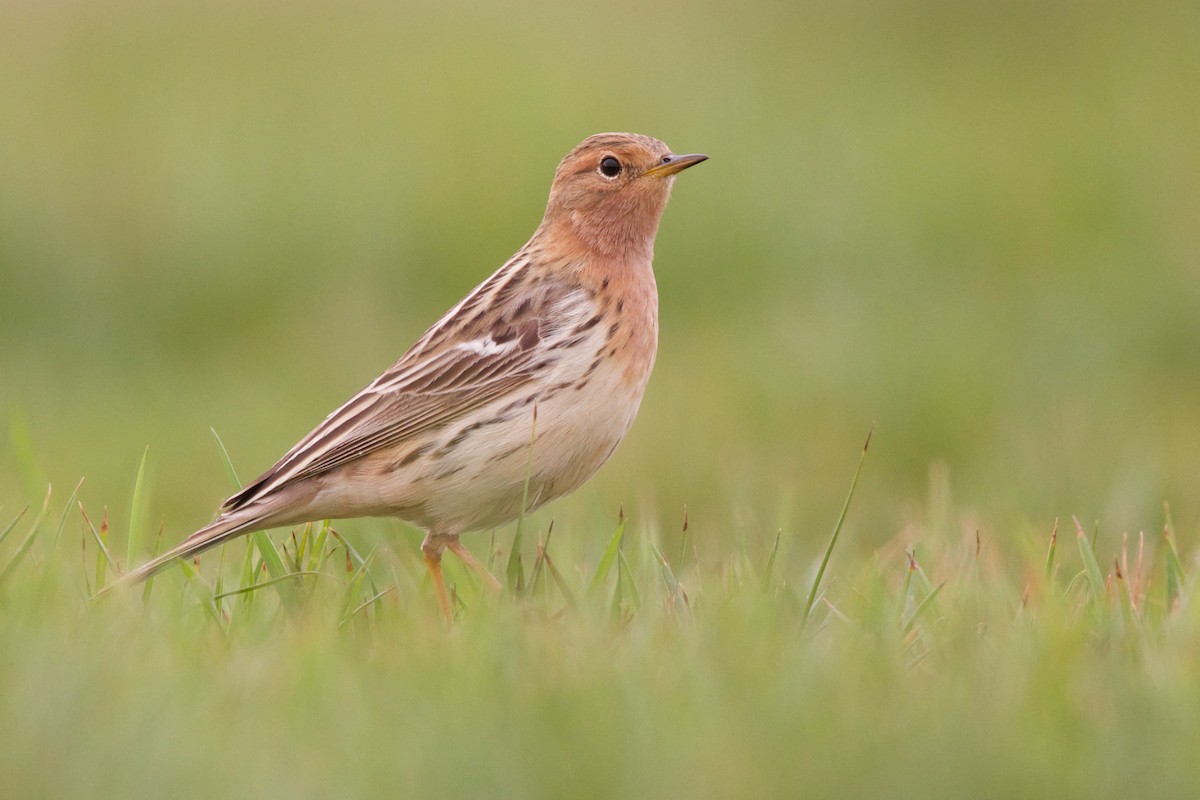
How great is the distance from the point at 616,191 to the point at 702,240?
6954 millimetres

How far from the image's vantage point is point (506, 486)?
635cm

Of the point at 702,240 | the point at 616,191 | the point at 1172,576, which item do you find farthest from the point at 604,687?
the point at 702,240

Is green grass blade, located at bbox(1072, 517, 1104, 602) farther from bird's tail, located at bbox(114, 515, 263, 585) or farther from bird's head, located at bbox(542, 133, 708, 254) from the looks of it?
bird's tail, located at bbox(114, 515, 263, 585)

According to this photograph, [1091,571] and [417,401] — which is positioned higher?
[417,401]

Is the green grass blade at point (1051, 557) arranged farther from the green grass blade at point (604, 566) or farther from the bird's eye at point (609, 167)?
the bird's eye at point (609, 167)

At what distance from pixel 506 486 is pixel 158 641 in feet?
6.08

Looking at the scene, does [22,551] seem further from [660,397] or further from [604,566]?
[660,397]

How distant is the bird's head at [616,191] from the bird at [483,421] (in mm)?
164

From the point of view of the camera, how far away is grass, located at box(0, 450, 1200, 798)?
382 centimetres

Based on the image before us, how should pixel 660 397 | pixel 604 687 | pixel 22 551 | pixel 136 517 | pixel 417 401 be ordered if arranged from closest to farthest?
pixel 604 687, pixel 22 551, pixel 136 517, pixel 417 401, pixel 660 397

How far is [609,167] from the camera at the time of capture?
7.39 meters

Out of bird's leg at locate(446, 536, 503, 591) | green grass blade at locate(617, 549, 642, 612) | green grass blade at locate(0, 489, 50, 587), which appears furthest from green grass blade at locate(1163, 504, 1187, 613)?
green grass blade at locate(0, 489, 50, 587)

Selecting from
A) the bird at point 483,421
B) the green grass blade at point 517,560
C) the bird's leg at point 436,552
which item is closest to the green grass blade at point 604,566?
the green grass blade at point 517,560

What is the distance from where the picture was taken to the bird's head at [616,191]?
23.7ft
